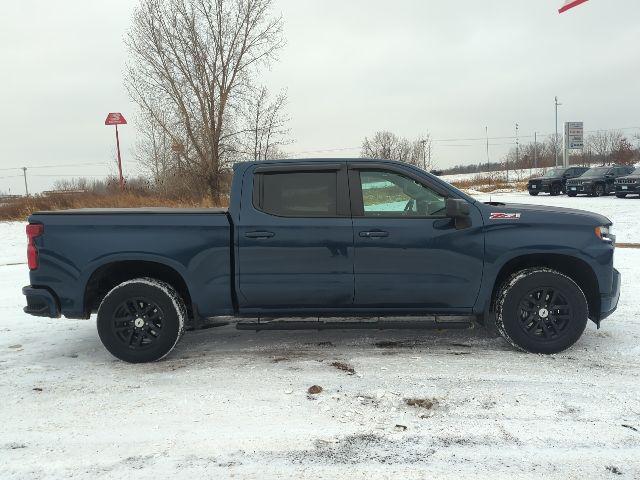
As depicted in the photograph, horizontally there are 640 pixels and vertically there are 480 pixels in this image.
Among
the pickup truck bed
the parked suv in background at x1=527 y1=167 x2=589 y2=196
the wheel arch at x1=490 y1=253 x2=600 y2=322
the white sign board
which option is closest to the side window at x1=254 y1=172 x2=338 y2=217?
the pickup truck bed

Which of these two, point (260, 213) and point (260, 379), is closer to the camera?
point (260, 379)

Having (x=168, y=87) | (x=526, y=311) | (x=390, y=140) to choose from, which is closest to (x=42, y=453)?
(x=526, y=311)

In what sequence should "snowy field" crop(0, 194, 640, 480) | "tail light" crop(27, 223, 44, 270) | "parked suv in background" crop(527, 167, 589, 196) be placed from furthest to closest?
"parked suv in background" crop(527, 167, 589, 196) → "tail light" crop(27, 223, 44, 270) → "snowy field" crop(0, 194, 640, 480)

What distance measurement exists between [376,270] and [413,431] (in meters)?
1.51

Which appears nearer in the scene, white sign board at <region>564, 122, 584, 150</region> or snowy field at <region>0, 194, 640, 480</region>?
snowy field at <region>0, 194, 640, 480</region>

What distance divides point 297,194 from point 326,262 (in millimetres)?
684

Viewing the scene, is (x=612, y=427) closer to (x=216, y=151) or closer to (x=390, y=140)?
(x=216, y=151)

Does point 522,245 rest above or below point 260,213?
below

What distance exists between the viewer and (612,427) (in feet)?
9.58

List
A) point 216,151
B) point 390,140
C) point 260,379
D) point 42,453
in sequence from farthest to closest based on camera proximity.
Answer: point 390,140 → point 216,151 → point 260,379 → point 42,453

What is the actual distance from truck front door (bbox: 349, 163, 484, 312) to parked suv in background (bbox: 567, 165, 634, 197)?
27.6 m

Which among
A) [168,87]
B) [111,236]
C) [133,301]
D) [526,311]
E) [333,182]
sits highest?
[168,87]

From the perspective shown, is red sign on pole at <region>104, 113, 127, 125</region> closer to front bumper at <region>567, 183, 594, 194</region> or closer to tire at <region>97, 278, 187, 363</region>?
tire at <region>97, 278, 187, 363</region>

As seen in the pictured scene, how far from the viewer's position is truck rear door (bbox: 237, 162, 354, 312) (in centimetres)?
407
